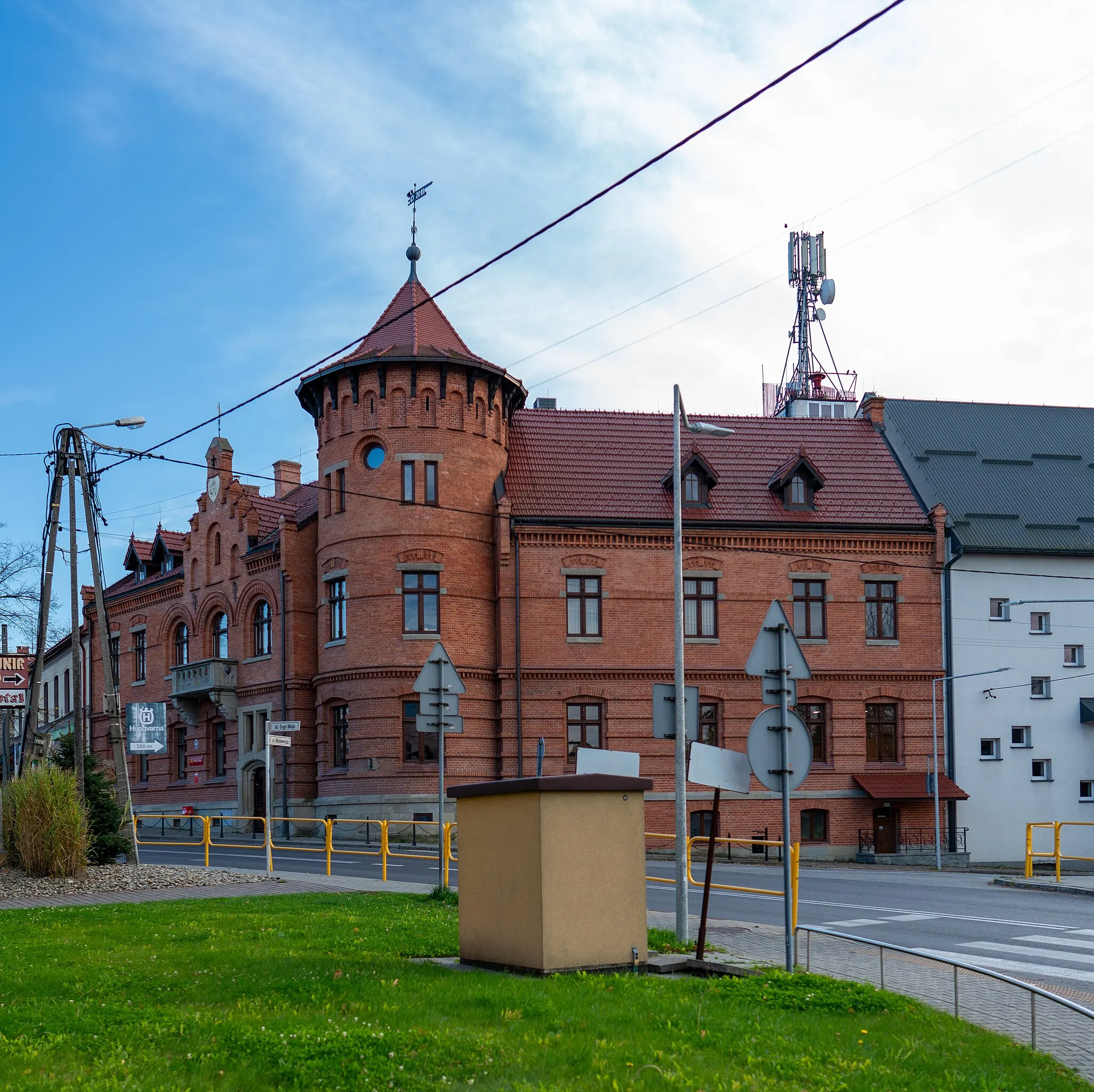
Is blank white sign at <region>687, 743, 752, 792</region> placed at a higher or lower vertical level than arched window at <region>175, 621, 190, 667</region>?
lower

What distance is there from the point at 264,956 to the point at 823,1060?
5.25m

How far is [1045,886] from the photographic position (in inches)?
939

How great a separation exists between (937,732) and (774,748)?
3017cm

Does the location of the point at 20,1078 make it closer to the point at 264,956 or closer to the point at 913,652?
the point at 264,956

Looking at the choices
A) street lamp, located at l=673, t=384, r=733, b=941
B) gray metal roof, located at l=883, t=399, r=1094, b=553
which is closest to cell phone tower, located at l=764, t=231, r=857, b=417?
gray metal roof, located at l=883, t=399, r=1094, b=553

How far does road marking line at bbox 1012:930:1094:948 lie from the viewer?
14875 millimetres

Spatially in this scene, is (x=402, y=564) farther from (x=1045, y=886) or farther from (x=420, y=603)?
(x=1045, y=886)

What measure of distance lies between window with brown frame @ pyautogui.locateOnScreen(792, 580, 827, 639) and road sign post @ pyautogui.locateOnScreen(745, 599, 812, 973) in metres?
28.1

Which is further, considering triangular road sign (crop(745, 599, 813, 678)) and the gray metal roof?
the gray metal roof

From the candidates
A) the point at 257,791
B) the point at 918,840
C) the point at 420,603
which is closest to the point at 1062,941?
the point at 918,840

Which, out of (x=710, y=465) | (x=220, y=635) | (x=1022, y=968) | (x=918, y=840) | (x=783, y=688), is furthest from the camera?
(x=220, y=635)

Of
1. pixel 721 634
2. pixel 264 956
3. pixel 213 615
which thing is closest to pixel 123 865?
pixel 264 956

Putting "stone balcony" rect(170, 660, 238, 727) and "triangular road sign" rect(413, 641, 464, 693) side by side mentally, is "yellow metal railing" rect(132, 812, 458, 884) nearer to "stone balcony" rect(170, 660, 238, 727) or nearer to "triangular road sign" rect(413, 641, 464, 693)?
"triangular road sign" rect(413, 641, 464, 693)

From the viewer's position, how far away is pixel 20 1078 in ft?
22.3
